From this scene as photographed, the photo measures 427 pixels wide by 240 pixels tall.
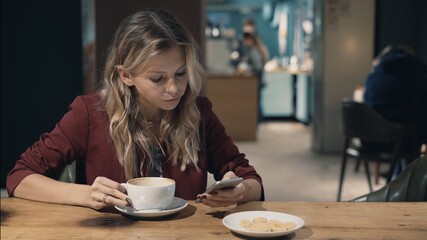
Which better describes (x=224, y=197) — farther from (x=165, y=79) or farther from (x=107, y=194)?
(x=165, y=79)

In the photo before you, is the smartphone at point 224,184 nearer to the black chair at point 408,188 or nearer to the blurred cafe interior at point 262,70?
the black chair at point 408,188

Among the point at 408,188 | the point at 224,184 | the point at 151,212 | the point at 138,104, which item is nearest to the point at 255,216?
the point at 224,184

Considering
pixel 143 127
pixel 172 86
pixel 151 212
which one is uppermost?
pixel 172 86

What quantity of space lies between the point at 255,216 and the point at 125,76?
64cm

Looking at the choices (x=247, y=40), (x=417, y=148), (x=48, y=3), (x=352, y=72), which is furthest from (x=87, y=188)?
(x=247, y=40)

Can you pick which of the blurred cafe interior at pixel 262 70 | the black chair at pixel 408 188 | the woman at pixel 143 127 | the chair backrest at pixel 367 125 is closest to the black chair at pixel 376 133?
the chair backrest at pixel 367 125

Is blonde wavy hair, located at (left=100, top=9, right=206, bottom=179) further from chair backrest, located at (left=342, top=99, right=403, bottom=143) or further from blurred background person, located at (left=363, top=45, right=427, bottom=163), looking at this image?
blurred background person, located at (left=363, top=45, right=427, bottom=163)

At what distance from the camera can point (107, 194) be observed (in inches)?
61.2

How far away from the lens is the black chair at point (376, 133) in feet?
14.3

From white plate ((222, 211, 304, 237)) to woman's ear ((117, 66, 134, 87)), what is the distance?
23.7 inches

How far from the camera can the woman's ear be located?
1866mm

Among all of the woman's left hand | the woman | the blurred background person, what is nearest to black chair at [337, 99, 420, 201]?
the blurred background person

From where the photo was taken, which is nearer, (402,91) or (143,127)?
(143,127)

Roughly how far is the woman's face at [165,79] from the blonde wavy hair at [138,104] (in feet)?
0.05
